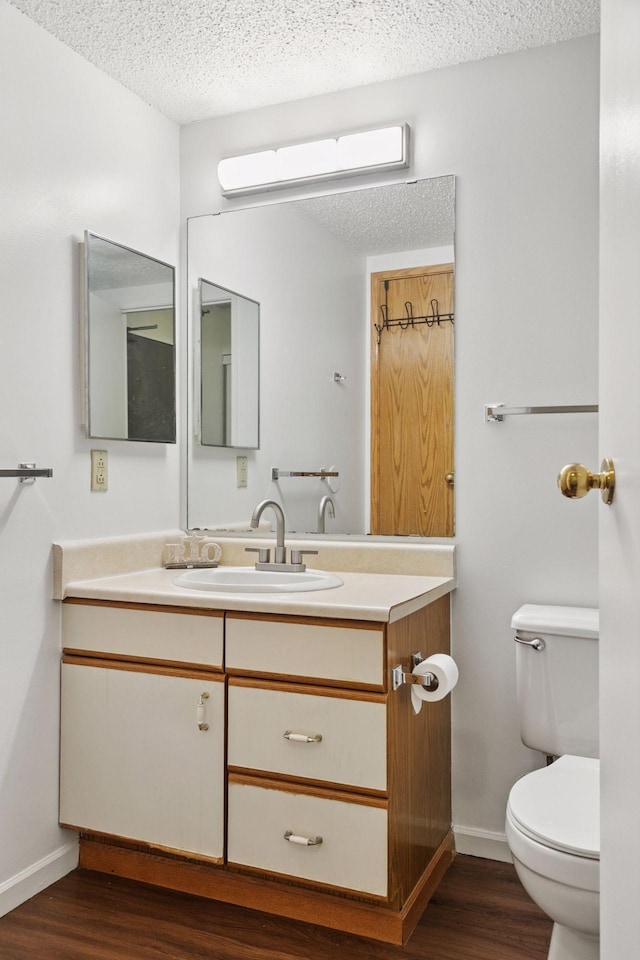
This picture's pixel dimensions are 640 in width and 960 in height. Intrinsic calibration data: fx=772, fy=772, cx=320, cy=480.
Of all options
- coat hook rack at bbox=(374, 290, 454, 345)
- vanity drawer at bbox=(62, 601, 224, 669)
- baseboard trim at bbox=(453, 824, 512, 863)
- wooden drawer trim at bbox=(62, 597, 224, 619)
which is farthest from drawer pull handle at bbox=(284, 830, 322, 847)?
coat hook rack at bbox=(374, 290, 454, 345)

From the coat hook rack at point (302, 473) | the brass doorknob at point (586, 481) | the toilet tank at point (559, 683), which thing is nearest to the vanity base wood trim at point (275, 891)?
A: the toilet tank at point (559, 683)

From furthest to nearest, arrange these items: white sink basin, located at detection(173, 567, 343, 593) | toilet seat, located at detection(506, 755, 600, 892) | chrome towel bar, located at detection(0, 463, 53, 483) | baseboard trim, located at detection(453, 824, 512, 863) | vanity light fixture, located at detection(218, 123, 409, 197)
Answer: vanity light fixture, located at detection(218, 123, 409, 197)
baseboard trim, located at detection(453, 824, 512, 863)
white sink basin, located at detection(173, 567, 343, 593)
chrome towel bar, located at detection(0, 463, 53, 483)
toilet seat, located at detection(506, 755, 600, 892)

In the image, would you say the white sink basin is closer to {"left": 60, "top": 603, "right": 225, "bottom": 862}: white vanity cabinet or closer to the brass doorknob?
{"left": 60, "top": 603, "right": 225, "bottom": 862}: white vanity cabinet

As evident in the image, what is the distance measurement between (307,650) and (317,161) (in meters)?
1.59

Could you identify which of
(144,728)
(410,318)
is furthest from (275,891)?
(410,318)

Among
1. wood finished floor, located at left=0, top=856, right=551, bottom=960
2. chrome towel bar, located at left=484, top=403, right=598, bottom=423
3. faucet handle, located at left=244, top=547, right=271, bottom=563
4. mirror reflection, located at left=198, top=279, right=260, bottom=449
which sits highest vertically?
mirror reflection, located at left=198, top=279, right=260, bottom=449

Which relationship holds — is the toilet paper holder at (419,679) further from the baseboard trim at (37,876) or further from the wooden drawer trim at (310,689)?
the baseboard trim at (37,876)

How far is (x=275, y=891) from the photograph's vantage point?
1.97 meters

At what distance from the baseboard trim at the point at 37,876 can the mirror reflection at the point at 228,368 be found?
1.34 m

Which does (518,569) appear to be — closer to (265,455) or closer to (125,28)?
(265,455)

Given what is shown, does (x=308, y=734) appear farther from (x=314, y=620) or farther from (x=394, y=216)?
(x=394, y=216)

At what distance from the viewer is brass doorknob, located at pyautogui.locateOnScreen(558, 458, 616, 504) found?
2.80 ft

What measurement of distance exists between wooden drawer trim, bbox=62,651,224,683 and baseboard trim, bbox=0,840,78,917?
53cm

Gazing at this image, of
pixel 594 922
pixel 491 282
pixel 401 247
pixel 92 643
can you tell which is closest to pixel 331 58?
pixel 401 247
